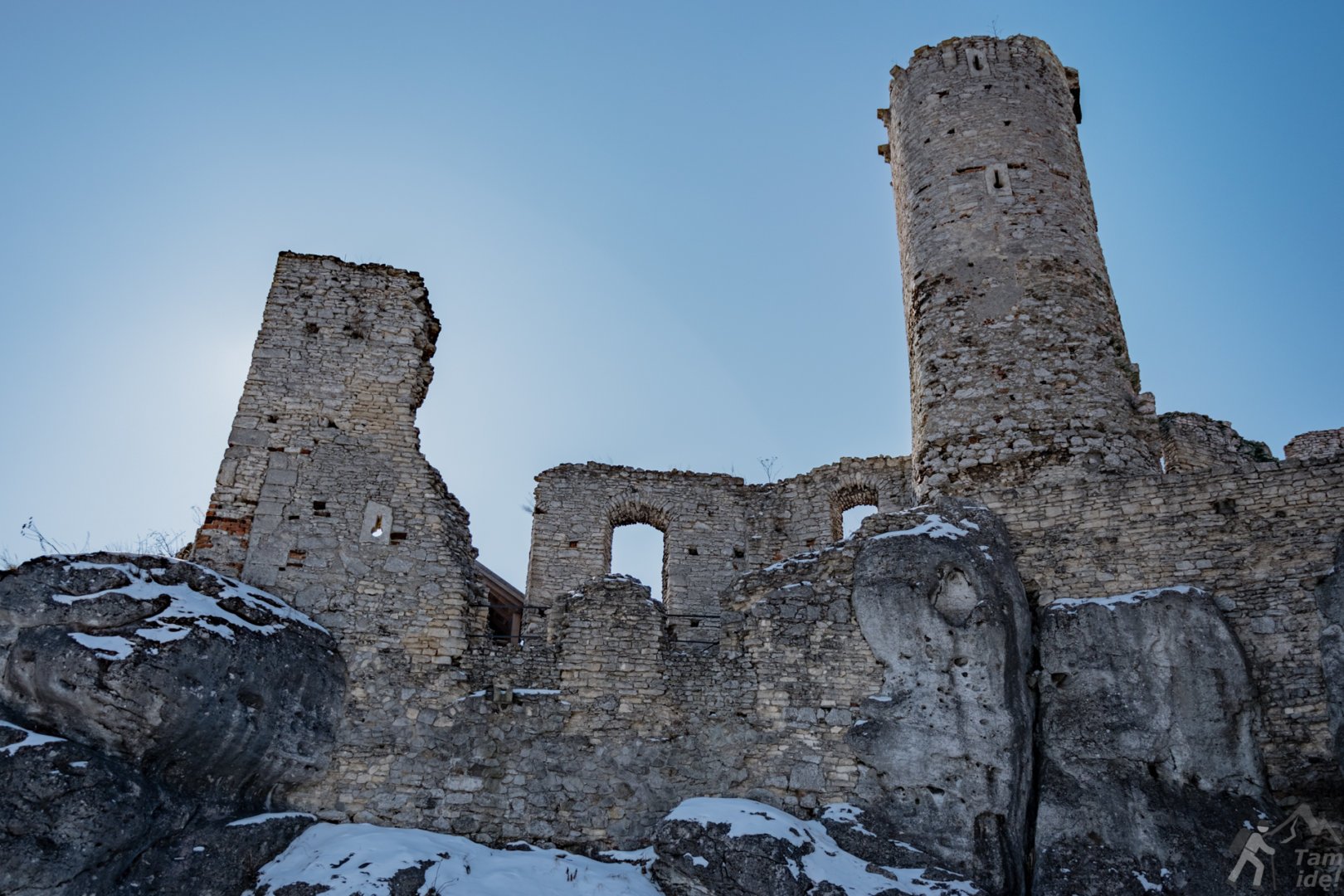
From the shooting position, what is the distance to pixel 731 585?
12.5 m

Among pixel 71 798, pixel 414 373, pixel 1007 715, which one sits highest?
pixel 414 373

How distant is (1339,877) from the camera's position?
943 cm

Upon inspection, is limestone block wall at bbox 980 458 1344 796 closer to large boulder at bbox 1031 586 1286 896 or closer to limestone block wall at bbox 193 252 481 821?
large boulder at bbox 1031 586 1286 896

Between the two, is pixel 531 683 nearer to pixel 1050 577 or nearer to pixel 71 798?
pixel 71 798

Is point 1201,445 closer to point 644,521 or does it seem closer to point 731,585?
point 644,521

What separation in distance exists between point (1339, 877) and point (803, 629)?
5.50 metres

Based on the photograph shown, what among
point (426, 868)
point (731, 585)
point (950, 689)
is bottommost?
point (426, 868)

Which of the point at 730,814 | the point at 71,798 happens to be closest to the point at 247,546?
the point at 71,798

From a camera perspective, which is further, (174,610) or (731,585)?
(731,585)

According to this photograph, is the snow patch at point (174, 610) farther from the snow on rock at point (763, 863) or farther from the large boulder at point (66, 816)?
the snow on rock at point (763, 863)

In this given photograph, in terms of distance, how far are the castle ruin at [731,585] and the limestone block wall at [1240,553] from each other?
3 centimetres

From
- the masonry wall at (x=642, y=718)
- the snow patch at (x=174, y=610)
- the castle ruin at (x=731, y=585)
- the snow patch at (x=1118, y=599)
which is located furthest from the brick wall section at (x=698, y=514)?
the snow patch at (x=174, y=610)

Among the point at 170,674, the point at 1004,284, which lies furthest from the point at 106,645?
the point at 1004,284

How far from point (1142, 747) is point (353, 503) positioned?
9.12m
